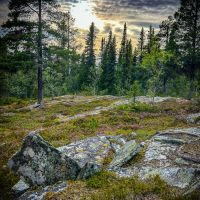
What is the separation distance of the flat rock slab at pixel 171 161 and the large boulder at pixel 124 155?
0.32 m

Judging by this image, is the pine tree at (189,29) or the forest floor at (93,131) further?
the pine tree at (189,29)

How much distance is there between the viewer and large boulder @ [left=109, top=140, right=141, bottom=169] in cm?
1112

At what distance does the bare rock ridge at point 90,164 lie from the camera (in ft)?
32.4

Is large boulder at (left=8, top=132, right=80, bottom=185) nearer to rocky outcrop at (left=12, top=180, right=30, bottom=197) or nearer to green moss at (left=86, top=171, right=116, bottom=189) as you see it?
rocky outcrop at (left=12, top=180, right=30, bottom=197)

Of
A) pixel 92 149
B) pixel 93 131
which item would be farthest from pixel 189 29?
pixel 92 149

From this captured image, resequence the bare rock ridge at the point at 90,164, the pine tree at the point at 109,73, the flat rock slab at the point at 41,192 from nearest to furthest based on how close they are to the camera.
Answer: the flat rock slab at the point at 41,192
the bare rock ridge at the point at 90,164
the pine tree at the point at 109,73

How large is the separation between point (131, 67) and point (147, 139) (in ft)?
201

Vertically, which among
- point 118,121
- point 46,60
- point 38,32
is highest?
point 38,32

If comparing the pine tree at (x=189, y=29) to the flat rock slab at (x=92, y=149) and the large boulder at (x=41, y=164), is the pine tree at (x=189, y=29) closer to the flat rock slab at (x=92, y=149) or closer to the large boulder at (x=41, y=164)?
the flat rock slab at (x=92, y=149)

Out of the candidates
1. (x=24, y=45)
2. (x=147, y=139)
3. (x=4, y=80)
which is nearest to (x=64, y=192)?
(x=147, y=139)

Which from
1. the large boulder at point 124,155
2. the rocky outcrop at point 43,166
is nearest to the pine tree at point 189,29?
the large boulder at point 124,155

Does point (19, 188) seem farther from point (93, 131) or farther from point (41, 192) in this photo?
point (93, 131)

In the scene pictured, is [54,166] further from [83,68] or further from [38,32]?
[83,68]

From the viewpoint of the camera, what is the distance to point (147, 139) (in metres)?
15.0
